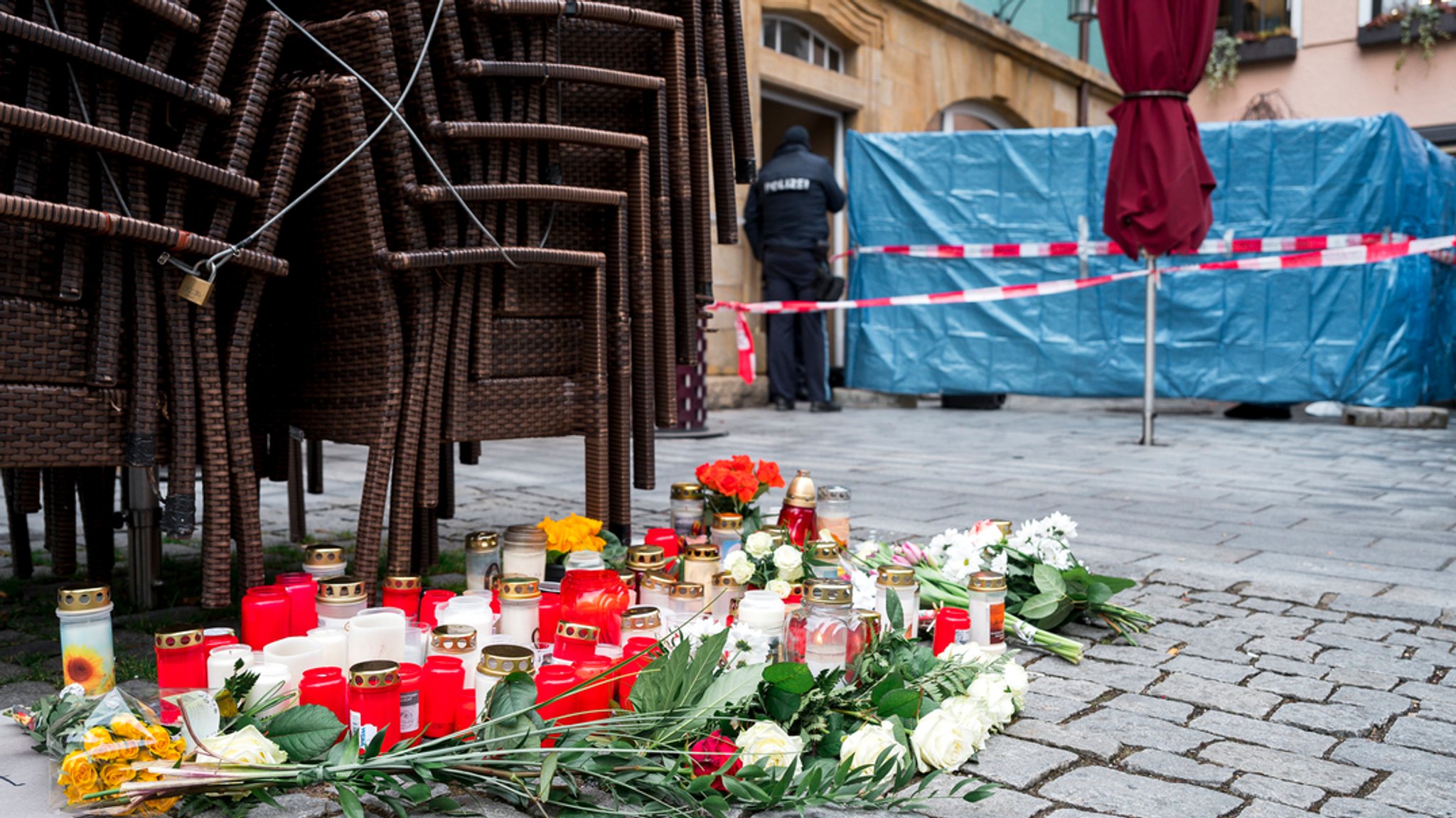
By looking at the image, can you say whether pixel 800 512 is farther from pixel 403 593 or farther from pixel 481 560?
pixel 403 593

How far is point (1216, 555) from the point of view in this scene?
3861 mm

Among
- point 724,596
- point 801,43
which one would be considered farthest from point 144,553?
point 801,43

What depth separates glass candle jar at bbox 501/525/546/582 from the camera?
2.73 meters

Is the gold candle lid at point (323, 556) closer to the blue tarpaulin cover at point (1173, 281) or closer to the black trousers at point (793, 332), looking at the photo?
the black trousers at point (793, 332)

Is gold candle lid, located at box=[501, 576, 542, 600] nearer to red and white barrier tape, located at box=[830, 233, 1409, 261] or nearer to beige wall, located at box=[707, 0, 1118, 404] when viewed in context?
beige wall, located at box=[707, 0, 1118, 404]

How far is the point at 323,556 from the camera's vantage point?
2479 millimetres

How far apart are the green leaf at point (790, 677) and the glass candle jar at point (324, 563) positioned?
100cm

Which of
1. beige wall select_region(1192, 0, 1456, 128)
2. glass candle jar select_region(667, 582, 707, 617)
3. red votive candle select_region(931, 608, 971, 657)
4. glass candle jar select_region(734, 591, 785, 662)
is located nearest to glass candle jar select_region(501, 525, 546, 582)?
glass candle jar select_region(667, 582, 707, 617)

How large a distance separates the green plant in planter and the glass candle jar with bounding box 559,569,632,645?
20179 mm

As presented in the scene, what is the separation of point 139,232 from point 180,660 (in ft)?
2.62

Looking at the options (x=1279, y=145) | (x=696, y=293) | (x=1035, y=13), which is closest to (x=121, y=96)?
(x=696, y=293)

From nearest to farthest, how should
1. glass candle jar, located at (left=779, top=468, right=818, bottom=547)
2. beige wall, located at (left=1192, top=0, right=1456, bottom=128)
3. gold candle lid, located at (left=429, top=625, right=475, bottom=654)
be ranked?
gold candle lid, located at (left=429, top=625, right=475, bottom=654) → glass candle jar, located at (left=779, top=468, right=818, bottom=547) → beige wall, located at (left=1192, top=0, right=1456, bottom=128)

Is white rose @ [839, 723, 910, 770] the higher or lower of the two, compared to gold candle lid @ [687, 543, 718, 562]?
lower

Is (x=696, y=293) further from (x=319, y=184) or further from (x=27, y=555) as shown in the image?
(x=27, y=555)
